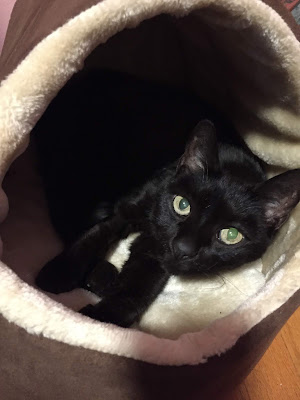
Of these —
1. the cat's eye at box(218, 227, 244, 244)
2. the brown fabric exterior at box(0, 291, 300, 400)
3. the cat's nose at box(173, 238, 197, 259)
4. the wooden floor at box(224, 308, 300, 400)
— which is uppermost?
the cat's eye at box(218, 227, 244, 244)

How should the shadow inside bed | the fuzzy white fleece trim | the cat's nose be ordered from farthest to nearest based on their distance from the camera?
the shadow inside bed
the cat's nose
the fuzzy white fleece trim

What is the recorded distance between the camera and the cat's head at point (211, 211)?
927 millimetres

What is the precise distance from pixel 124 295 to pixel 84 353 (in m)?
0.31

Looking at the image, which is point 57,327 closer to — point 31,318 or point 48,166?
point 31,318

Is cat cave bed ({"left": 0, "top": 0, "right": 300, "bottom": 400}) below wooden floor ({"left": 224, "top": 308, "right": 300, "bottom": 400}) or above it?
above

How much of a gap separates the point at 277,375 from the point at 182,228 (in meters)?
0.54

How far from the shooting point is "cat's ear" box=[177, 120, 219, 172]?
925mm

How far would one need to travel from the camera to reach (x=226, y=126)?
1198mm

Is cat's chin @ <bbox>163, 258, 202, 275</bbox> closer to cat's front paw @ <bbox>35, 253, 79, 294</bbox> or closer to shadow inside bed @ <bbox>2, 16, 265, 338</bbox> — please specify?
shadow inside bed @ <bbox>2, 16, 265, 338</bbox>

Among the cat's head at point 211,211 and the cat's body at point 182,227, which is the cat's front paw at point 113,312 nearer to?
the cat's body at point 182,227

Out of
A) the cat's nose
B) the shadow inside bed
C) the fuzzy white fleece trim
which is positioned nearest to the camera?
the fuzzy white fleece trim

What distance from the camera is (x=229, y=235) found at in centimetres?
96

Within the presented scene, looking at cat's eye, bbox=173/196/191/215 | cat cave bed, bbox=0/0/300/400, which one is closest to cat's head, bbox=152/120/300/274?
cat's eye, bbox=173/196/191/215

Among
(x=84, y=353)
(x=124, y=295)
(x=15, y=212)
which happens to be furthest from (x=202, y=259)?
(x=15, y=212)
